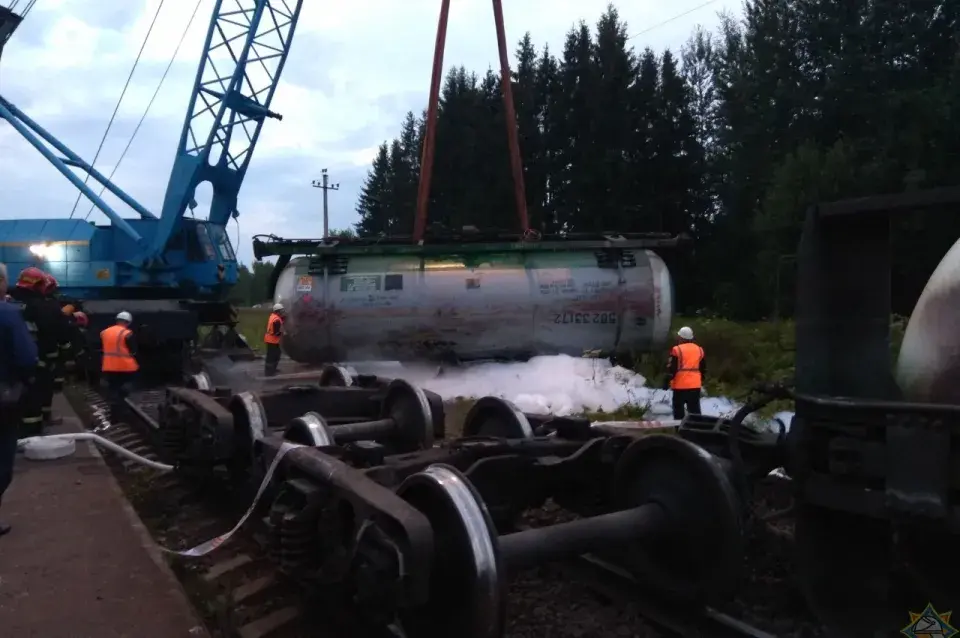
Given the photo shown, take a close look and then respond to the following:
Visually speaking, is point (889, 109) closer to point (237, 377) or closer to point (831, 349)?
point (237, 377)

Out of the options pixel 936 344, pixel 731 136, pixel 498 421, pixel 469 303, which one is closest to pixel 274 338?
pixel 469 303

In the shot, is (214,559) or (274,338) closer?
(214,559)

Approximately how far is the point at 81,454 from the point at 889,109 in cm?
2374

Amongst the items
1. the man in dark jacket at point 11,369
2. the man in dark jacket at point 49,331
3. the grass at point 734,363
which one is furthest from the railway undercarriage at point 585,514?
the grass at point 734,363

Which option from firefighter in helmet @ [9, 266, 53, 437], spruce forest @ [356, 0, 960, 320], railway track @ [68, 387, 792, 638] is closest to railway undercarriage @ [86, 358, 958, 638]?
railway track @ [68, 387, 792, 638]

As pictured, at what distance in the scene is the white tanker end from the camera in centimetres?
293

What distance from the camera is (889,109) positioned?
2395cm

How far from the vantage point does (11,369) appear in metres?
5.10

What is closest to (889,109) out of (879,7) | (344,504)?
(879,7)

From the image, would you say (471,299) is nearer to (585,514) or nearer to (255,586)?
(585,514)

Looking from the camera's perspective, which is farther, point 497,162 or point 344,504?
point 497,162

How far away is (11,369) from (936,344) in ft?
16.5

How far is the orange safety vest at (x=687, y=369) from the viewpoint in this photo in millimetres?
9148

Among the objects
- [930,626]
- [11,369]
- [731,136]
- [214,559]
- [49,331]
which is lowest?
[214,559]
